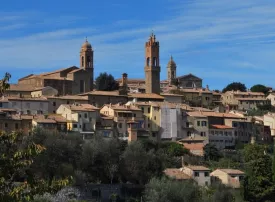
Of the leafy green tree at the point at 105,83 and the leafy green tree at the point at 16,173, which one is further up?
the leafy green tree at the point at 105,83

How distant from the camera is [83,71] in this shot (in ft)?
262

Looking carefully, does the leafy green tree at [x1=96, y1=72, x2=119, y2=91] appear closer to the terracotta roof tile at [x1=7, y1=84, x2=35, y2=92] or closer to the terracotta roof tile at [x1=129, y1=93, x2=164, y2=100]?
the terracotta roof tile at [x1=129, y1=93, x2=164, y2=100]

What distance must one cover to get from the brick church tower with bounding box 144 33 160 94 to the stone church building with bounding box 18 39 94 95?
19.5 ft

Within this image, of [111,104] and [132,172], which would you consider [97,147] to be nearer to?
[132,172]

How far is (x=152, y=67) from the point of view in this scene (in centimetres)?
8294

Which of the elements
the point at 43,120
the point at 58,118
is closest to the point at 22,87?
the point at 58,118

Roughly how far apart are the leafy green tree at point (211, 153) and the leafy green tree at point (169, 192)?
16730 millimetres

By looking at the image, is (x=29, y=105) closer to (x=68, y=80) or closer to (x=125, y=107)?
(x=125, y=107)

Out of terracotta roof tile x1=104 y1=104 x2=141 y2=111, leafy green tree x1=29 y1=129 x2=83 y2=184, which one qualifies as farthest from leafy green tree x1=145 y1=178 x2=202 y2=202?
terracotta roof tile x1=104 y1=104 x2=141 y2=111

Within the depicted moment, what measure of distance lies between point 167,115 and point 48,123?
41.3 feet

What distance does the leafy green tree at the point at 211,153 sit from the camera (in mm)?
64625

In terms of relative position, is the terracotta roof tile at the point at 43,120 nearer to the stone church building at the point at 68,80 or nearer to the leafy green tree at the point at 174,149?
the leafy green tree at the point at 174,149

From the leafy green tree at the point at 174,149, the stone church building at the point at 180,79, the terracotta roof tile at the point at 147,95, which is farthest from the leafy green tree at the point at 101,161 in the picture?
the stone church building at the point at 180,79

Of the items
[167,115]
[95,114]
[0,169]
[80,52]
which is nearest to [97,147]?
[95,114]
